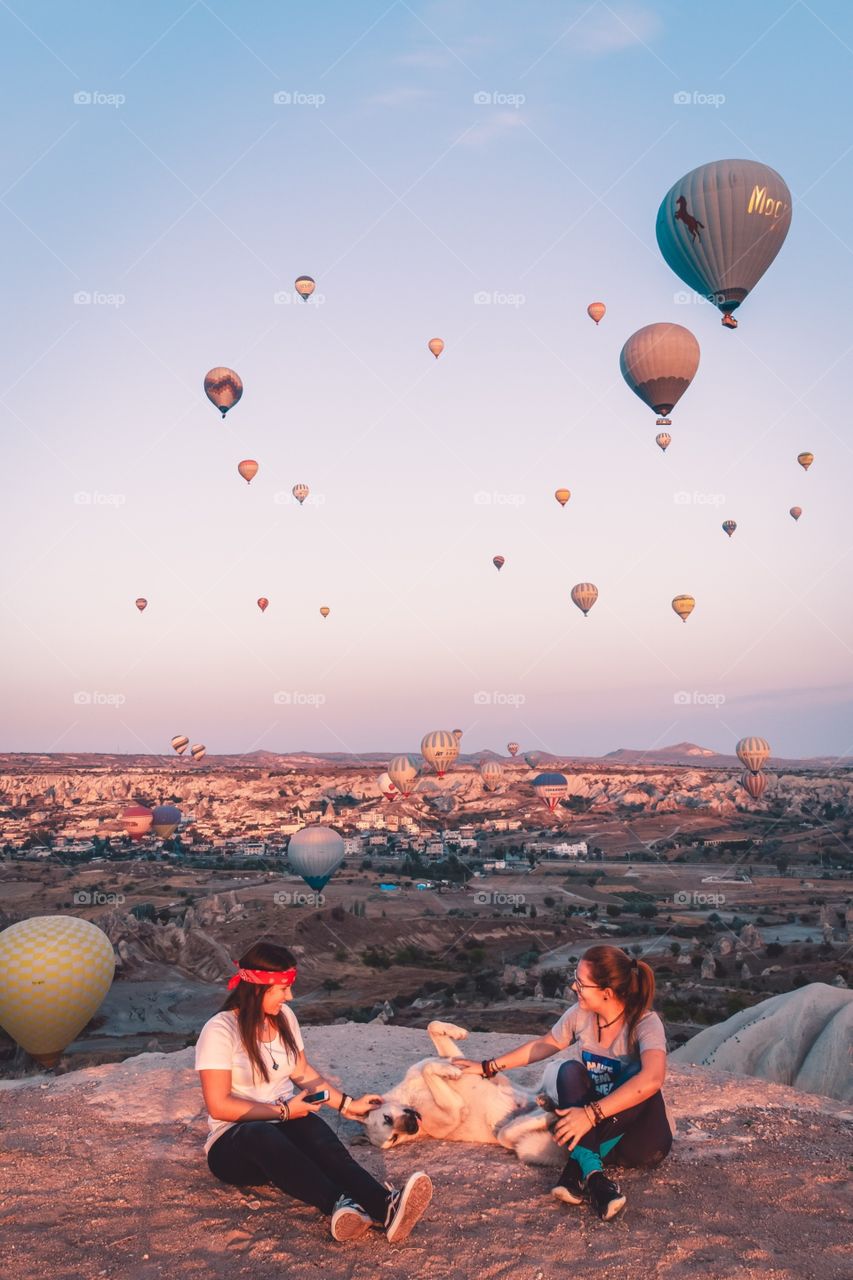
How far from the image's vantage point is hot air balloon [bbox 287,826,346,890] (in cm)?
4044

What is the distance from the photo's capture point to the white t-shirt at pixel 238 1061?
493 cm

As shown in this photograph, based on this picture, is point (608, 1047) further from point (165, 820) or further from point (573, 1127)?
point (165, 820)

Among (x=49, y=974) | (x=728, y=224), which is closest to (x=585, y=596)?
(x=728, y=224)

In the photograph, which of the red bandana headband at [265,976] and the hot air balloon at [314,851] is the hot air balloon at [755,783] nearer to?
the hot air balloon at [314,851]

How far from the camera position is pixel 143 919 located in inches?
1813

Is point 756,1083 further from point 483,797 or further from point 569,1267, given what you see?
point 483,797

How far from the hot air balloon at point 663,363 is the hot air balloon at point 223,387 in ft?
45.3

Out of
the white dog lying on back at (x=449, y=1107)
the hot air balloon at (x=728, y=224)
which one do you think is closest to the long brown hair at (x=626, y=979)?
the white dog lying on back at (x=449, y=1107)

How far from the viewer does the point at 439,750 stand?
194 feet

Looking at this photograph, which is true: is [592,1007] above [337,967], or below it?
above

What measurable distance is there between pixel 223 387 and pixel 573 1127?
3259 centimetres

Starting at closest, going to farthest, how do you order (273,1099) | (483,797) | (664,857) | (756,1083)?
(273,1099) → (756,1083) → (664,857) → (483,797)

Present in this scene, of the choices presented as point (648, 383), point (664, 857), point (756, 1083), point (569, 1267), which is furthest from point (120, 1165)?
point (664, 857)

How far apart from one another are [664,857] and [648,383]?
6153 cm
